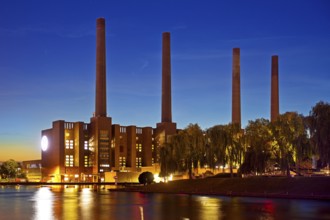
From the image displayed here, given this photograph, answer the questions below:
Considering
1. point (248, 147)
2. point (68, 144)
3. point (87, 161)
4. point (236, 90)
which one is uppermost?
point (236, 90)

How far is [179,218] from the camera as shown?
32625 mm

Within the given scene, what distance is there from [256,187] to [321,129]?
12.8m

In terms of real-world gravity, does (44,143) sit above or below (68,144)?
above

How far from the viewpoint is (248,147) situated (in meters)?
75.1

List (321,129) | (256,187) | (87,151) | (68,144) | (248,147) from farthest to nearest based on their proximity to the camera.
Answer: (87,151) < (68,144) < (248,147) < (256,187) < (321,129)

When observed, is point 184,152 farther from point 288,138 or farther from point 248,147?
Result: point 288,138

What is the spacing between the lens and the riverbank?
56.9 m

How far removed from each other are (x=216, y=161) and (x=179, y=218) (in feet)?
148

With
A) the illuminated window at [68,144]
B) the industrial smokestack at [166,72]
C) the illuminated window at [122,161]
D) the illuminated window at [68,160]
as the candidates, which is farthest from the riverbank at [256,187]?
the illuminated window at [122,161]

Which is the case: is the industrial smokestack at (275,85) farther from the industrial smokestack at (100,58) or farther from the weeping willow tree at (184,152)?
the weeping willow tree at (184,152)

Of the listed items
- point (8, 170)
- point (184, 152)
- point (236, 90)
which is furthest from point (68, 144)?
point (184, 152)

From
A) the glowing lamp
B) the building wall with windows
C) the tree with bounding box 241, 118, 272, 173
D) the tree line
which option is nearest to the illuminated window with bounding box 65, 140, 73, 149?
the building wall with windows

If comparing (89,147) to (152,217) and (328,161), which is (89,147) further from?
(152,217)

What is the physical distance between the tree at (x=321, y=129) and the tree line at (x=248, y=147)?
0.91 feet
